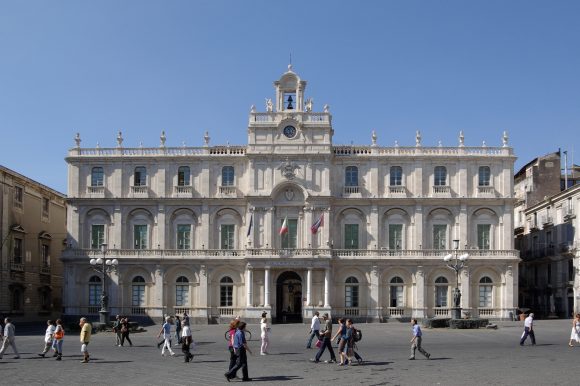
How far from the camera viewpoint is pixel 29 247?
71500 mm

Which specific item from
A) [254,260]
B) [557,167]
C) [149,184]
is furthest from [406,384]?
[557,167]

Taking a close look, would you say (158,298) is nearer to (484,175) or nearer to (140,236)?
(140,236)

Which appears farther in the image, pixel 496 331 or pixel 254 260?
pixel 254 260

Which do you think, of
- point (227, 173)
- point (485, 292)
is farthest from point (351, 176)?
point (485, 292)

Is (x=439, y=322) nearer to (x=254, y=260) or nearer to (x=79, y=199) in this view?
(x=254, y=260)

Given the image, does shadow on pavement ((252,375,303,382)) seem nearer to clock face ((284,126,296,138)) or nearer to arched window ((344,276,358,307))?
arched window ((344,276,358,307))

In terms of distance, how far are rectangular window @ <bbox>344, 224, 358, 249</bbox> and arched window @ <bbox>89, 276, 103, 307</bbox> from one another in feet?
69.5

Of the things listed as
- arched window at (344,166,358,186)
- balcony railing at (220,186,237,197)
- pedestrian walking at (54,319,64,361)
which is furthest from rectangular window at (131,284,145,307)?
pedestrian walking at (54,319,64,361)

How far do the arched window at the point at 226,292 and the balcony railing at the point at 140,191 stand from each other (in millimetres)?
9827

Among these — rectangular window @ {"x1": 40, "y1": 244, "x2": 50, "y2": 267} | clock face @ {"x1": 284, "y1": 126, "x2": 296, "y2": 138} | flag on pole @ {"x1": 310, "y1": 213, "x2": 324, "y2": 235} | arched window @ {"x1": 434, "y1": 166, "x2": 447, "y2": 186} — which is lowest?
rectangular window @ {"x1": 40, "y1": 244, "x2": 50, "y2": 267}

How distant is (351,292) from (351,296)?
333mm

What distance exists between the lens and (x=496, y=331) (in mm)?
48969

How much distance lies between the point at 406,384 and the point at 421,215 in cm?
4223

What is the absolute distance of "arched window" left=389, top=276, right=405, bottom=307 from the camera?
64.9 m
